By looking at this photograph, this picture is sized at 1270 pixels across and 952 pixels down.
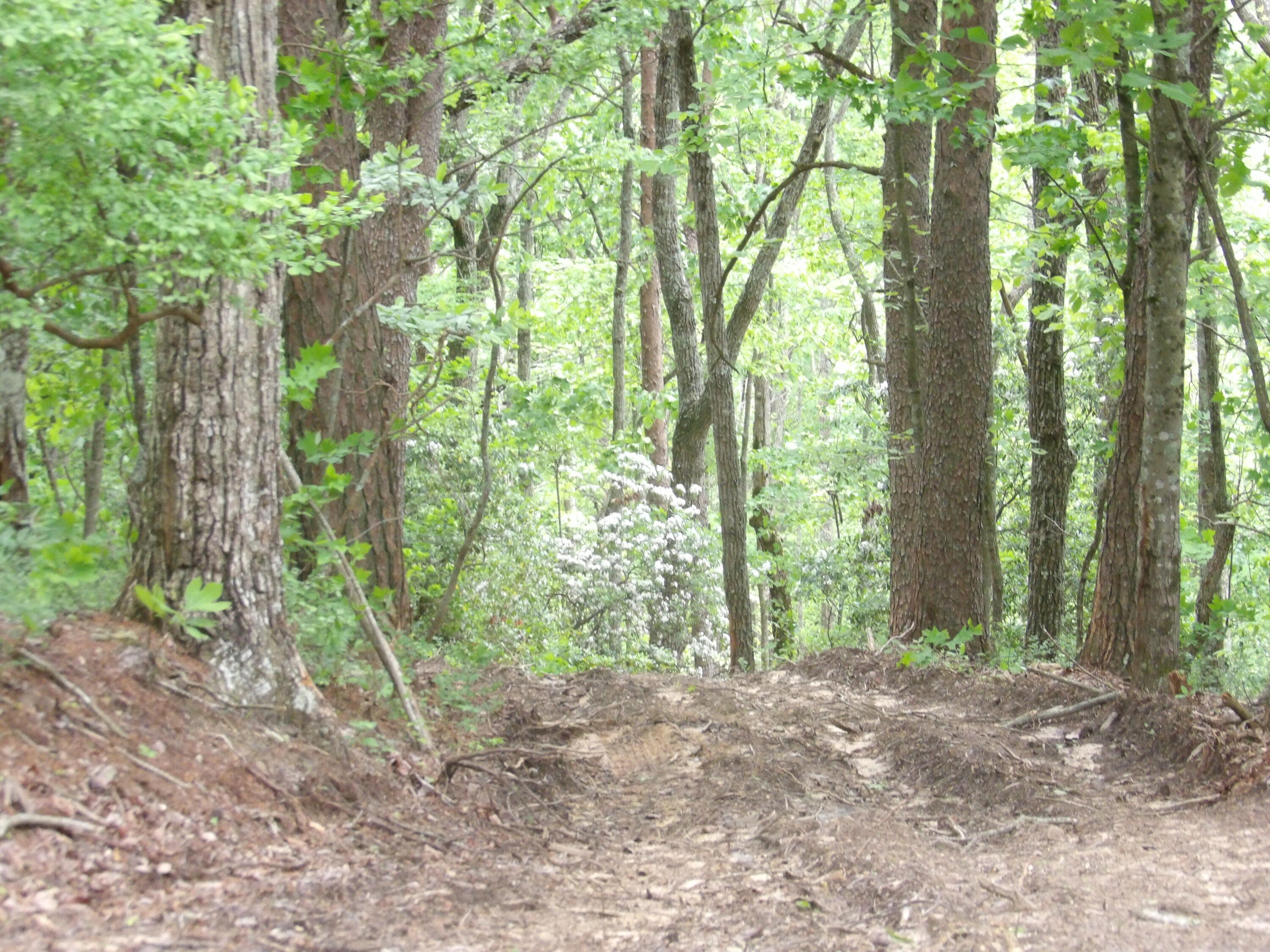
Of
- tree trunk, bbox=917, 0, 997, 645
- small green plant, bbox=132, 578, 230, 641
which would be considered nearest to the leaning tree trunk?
small green plant, bbox=132, 578, 230, 641

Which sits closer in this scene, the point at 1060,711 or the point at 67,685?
the point at 67,685

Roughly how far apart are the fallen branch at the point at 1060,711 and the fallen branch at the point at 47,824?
5.38m

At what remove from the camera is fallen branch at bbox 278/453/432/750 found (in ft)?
17.5

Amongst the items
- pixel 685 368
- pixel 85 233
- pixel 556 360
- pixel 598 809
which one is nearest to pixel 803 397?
pixel 556 360

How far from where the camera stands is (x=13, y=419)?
4.72 m

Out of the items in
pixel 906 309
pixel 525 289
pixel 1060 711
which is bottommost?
pixel 1060 711

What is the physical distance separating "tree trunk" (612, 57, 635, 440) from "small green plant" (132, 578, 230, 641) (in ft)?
38.3

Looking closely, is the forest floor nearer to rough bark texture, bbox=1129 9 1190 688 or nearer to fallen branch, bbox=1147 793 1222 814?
fallen branch, bbox=1147 793 1222 814

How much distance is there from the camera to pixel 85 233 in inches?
141

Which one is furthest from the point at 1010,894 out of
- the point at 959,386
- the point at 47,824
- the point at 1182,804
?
the point at 959,386

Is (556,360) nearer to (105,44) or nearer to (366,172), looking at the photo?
(366,172)

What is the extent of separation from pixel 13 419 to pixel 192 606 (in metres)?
1.40

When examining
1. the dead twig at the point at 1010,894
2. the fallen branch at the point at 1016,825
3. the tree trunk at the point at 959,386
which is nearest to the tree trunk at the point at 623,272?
the tree trunk at the point at 959,386

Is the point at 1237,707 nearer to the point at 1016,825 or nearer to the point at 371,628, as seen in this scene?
the point at 1016,825
